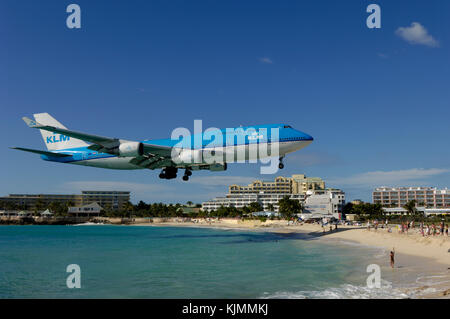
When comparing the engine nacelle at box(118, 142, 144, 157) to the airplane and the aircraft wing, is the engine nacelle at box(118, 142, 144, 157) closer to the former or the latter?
the airplane

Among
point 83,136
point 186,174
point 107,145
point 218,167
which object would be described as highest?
point 83,136

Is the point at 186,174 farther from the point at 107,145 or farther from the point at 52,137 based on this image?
the point at 52,137

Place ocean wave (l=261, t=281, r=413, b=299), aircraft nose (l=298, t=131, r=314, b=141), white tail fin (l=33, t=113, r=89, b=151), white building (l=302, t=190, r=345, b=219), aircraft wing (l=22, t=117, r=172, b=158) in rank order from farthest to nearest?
white building (l=302, t=190, r=345, b=219) → white tail fin (l=33, t=113, r=89, b=151) → aircraft nose (l=298, t=131, r=314, b=141) → aircraft wing (l=22, t=117, r=172, b=158) → ocean wave (l=261, t=281, r=413, b=299)

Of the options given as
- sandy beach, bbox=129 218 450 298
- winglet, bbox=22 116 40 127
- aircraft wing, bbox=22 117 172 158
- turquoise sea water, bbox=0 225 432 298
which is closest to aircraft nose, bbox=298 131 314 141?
turquoise sea water, bbox=0 225 432 298

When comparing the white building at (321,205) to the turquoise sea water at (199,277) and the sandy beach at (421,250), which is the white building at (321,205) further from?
the turquoise sea water at (199,277)

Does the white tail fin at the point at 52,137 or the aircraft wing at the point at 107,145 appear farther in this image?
the white tail fin at the point at 52,137

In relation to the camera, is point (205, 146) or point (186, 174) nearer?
point (205, 146)

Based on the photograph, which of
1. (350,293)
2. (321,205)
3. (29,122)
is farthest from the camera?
(321,205)

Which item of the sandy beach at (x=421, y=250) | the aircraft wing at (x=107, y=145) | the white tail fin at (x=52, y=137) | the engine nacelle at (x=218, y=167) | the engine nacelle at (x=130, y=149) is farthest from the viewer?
the white tail fin at (x=52, y=137)

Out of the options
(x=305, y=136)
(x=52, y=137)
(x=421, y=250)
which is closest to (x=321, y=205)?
(x=421, y=250)

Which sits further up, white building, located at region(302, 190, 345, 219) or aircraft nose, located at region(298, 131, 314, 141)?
aircraft nose, located at region(298, 131, 314, 141)

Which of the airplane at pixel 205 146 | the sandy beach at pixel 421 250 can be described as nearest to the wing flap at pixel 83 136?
the airplane at pixel 205 146

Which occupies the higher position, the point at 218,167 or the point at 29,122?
the point at 29,122
